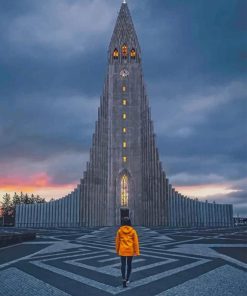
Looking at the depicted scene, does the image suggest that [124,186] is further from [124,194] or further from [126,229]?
Answer: [126,229]

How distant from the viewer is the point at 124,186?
56.9 metres

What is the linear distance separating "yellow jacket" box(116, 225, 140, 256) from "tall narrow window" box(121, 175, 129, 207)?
4804 centimetres

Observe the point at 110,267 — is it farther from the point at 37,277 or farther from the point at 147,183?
the point at 147,183

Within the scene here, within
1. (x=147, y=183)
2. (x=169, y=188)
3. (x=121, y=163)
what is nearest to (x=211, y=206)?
(x=169, y=188)

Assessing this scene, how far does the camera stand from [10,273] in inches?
392

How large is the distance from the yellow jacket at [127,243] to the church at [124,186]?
4690cm

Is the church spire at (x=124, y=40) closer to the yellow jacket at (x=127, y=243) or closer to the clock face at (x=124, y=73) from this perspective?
the clock face at (x=124, y=73)

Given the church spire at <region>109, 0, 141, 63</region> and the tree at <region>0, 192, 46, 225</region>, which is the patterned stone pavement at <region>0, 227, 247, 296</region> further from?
the tree at <region>0, 192, 46, 225</region>

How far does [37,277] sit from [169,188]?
47.4 m

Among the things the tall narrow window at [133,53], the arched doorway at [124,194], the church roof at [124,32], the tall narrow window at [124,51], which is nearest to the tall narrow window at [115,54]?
the church roof at [124,32]

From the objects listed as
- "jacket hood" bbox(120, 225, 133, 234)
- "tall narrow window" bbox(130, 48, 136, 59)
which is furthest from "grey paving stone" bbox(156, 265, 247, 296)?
"tall narrow window" bbox(130, 48, 136, 59)

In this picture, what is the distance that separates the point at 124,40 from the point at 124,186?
34.1 meters

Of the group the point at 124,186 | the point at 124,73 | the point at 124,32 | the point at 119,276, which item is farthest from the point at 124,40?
the point at 119,276

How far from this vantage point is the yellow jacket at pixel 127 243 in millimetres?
8422
